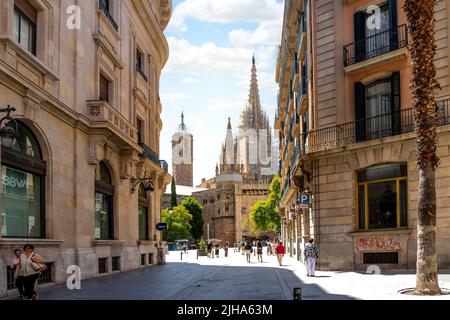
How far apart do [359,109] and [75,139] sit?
1100 centimetres

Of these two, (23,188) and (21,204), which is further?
(23,188)

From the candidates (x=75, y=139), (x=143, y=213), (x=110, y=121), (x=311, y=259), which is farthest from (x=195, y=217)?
(x=311, y=259)

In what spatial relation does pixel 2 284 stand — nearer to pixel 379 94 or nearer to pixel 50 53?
pixel 50 53

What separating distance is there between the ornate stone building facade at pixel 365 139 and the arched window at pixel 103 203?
344 inches

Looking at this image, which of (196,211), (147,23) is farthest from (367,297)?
(196,211)

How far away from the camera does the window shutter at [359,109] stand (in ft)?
80.3

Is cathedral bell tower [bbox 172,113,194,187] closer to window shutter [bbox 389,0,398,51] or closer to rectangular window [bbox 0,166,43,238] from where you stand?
window shutter [bbox 389,0,398,51]

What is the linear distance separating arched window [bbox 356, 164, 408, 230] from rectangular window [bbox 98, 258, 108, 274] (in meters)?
10.8

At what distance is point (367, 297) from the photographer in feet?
47.0

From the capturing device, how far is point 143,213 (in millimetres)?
36719

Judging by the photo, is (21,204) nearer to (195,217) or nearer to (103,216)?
(103,216)

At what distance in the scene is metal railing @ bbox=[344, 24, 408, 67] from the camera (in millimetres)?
23297

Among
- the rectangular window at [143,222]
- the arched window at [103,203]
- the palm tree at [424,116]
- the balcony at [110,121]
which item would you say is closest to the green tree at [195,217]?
the rectangular window at [143,222]
